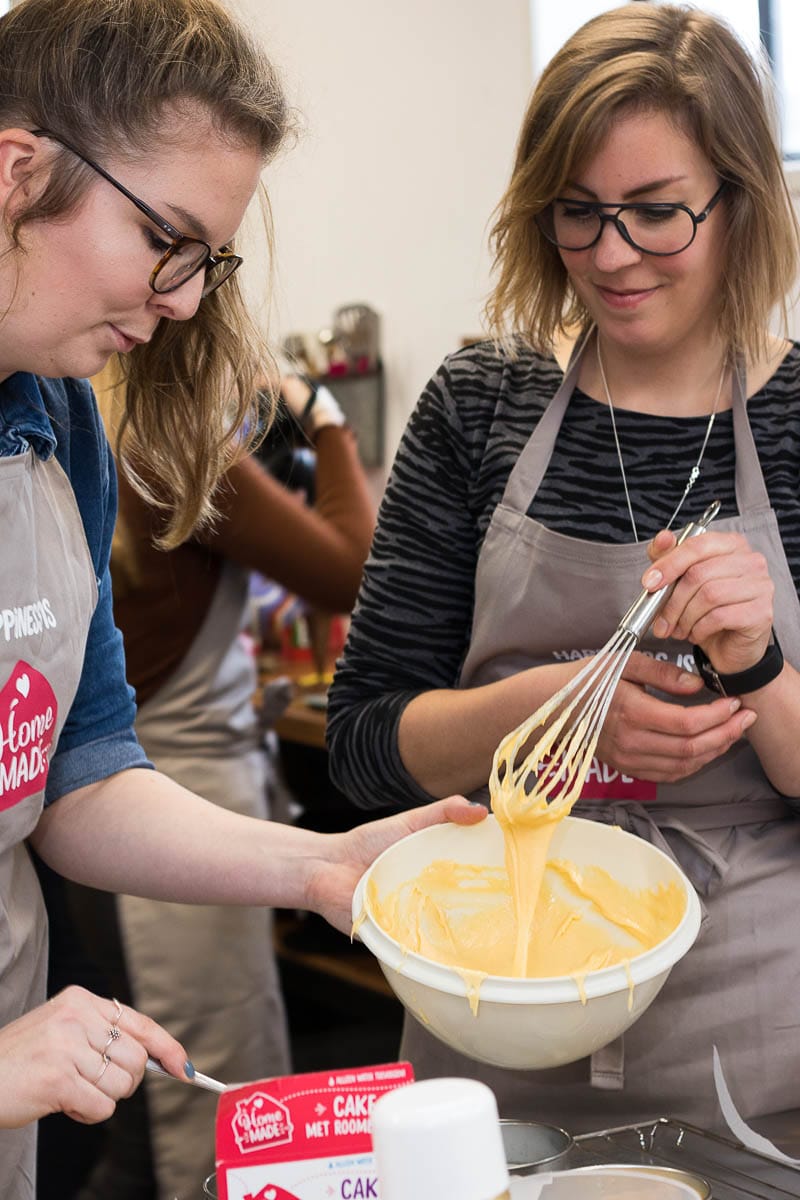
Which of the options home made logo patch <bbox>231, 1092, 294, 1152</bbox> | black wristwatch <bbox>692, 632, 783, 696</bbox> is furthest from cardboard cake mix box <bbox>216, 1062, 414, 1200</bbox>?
black wristwatch <bbox>692, 632, 783, 696</bbox>

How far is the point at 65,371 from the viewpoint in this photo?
1.03 m

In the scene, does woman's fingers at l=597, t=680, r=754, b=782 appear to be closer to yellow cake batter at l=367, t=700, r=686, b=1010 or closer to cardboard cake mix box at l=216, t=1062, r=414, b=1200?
yellow cake batter at l=367, t=700, r=686, b=1010

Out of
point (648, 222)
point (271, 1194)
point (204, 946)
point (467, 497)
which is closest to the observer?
point (271, 1194)

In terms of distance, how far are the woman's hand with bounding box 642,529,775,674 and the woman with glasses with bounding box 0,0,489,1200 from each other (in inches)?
9.4

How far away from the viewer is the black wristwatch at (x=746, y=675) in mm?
1163

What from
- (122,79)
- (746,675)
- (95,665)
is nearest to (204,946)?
(95,665)

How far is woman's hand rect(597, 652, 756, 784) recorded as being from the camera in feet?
3.78

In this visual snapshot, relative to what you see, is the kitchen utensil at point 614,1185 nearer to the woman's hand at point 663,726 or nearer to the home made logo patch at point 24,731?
the woman's hand at point 663,726

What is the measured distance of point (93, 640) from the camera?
1252 millimetres

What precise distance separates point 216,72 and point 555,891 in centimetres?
69

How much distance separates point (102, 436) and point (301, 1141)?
679 mm

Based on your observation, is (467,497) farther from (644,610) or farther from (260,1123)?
(260,1123)

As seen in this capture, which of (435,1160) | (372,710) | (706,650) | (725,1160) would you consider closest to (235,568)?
(372,710)

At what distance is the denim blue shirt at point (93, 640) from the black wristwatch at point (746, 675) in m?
0.53
